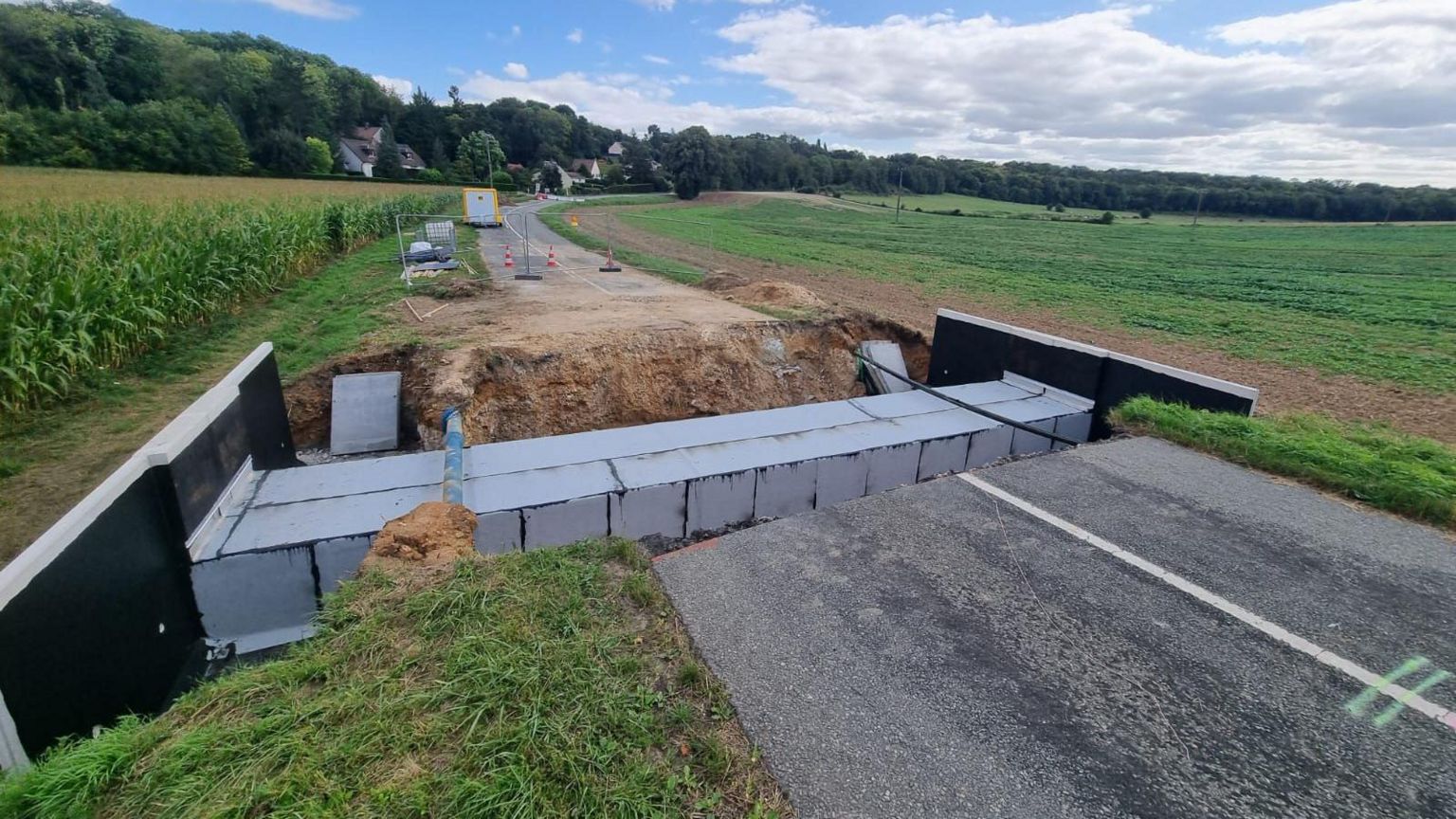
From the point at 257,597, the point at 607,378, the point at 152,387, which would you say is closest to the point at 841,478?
the point at 607,378

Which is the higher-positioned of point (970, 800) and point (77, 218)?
point (77, 218)

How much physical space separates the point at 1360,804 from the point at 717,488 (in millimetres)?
4380

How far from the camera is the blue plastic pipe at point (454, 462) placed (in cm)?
509

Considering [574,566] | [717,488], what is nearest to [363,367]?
[717,488]

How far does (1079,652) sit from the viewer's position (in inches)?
135

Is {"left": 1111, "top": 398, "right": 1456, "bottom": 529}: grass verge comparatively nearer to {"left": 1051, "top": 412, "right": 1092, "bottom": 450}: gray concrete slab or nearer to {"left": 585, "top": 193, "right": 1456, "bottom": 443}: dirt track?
{"left": 1051, "top": 412, "right": 1092, "bottom": 450}: gray concrete slab

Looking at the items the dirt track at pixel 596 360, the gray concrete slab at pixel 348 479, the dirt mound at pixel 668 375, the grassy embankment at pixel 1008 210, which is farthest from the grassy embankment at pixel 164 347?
the grassy embankment at pixel 1008 210

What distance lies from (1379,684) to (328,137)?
80331mm

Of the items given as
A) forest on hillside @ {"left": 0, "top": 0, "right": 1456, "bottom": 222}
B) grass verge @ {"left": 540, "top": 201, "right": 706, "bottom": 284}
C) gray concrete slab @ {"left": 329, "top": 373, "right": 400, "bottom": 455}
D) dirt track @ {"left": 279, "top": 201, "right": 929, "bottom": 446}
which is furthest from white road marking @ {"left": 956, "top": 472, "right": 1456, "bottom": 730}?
forest on hillside @ {"left": 0, "top": 0, "right": 1456, "bottom": 222}

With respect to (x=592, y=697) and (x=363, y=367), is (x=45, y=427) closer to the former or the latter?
(x=363, y=367)

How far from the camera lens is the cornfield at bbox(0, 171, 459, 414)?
260 inches

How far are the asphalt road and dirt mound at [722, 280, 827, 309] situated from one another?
7742 mm

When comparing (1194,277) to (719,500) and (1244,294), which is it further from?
(719,500)

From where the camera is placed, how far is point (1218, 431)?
248 inches
